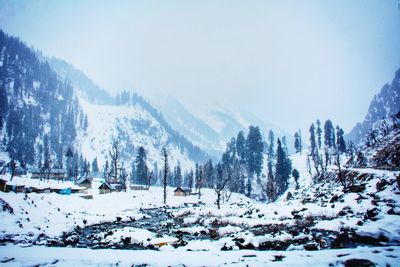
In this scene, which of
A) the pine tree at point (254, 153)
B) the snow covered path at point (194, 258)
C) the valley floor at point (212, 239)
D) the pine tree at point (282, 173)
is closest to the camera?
the snow covered path at point (194, 258)

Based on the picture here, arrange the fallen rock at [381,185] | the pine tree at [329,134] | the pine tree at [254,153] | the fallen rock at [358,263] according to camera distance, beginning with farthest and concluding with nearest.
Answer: the pine tree at [329,134], the pine tree at [254,153], the fallen rock at [381,185], the fallen rock at [358,263]

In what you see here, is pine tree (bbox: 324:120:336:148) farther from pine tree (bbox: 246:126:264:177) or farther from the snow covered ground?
the snow covered ground

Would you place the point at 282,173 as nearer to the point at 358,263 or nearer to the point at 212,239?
the point at 212,239

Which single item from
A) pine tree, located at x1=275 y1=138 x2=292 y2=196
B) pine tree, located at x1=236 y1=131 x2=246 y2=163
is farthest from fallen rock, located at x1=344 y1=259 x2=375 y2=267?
pine tree, located at x1=236 y1=131 x2=246 y2=163

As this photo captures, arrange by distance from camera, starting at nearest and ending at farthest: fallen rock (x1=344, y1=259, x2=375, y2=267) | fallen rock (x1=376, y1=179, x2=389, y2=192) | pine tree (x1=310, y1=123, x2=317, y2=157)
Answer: fallen rock (x1=344, y1=259, x2=375, y2=267) < fallen rock (x1=376, y1=179, x2=389, y2=192) < pine tree (x1=310, y1=123, x2=317, y2=157)

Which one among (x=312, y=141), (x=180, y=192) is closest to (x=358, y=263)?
(x=180, y=192)

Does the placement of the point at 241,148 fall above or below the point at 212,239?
above

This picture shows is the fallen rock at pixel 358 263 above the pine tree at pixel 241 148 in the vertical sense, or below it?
below

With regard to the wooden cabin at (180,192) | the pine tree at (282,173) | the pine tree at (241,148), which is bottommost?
the wooden cabin at (180,192)

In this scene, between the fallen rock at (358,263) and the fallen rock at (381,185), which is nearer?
the fallen rock at (358,263)

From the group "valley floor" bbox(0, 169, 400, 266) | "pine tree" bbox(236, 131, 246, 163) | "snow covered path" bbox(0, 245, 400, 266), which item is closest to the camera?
"snow covered path" bbox(0, 245, 400, 266)

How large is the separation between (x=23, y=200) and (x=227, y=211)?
2519 centimetres

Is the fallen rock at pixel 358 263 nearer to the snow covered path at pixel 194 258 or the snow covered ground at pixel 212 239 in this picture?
the snow covered path at pixel 194 258

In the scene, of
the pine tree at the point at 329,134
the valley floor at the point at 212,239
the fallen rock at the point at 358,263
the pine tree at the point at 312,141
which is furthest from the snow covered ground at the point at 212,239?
the pine tree at the point at 329,134
